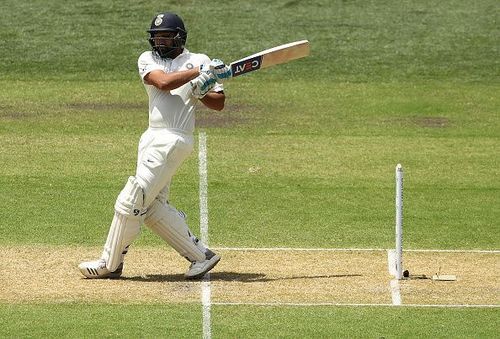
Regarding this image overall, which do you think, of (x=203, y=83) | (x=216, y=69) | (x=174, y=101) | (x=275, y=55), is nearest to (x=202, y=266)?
(x=174, y=101)

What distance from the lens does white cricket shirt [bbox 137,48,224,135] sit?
12.4 metres

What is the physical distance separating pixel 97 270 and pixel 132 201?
0.82 m

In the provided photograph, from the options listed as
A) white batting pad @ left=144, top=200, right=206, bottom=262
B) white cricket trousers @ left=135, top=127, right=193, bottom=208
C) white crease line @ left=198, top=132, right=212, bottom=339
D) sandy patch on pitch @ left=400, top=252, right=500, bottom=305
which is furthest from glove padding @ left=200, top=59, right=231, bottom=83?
sandy patch on pitch @ left=400, top=252, right=500, bottom=305

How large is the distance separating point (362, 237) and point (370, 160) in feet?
12.7

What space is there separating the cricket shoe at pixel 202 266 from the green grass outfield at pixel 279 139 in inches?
32.4

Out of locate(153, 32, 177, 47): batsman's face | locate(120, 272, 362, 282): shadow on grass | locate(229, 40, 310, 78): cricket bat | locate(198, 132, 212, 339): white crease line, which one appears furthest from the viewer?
locate(120, 272, 362, 282): shadow on grass

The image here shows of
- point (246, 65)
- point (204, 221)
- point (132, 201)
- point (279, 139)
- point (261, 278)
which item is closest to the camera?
point (132, 201)

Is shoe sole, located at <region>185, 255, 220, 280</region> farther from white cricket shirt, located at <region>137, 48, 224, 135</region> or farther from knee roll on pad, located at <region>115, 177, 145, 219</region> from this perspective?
white cricket shirt, located at <region>137, 48, 224, 135</region>

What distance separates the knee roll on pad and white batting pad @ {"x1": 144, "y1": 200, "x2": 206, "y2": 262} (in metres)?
0.23

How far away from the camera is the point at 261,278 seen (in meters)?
12.8

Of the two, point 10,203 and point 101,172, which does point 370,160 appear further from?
point 10,203

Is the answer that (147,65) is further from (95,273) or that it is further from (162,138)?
(95,273)

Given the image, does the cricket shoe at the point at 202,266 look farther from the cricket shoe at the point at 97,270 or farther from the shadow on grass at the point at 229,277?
the cricket shoe at the point at 97,270

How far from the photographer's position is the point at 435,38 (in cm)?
2462
